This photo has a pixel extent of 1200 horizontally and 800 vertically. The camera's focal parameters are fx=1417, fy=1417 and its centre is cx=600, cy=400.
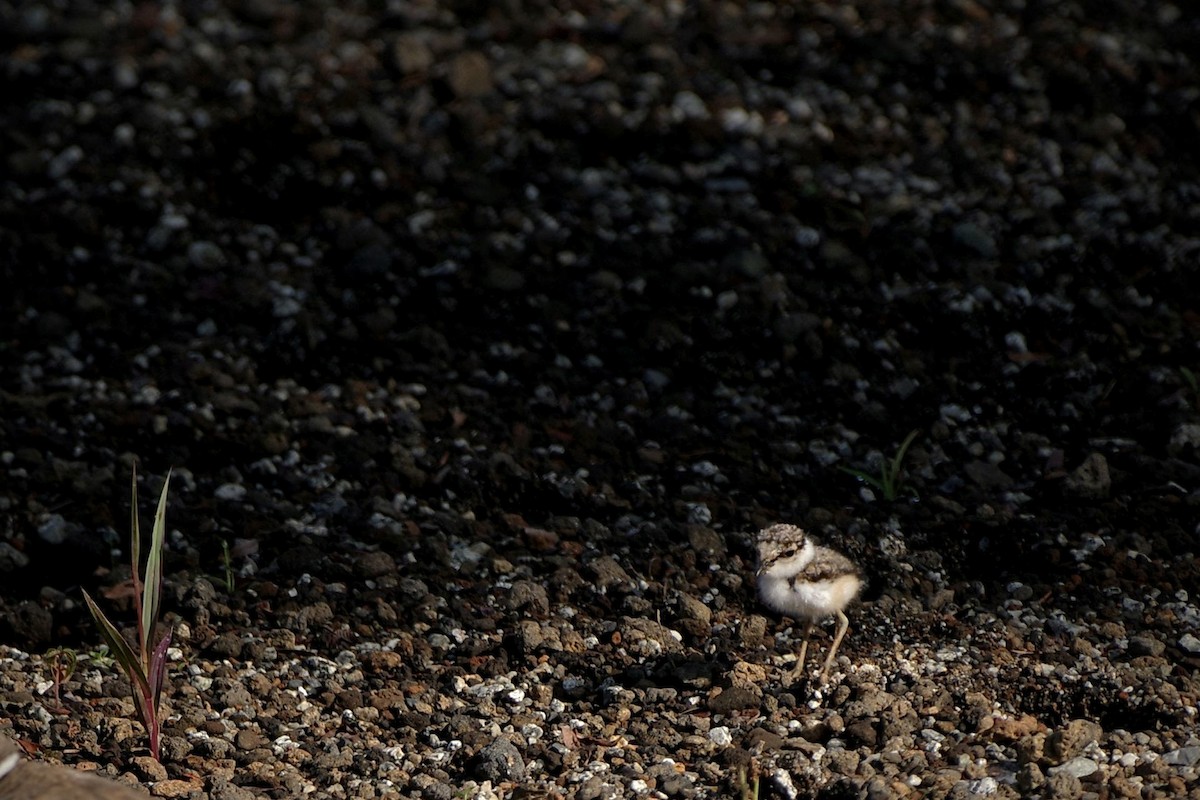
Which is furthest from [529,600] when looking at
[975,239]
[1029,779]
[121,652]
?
[975,239]

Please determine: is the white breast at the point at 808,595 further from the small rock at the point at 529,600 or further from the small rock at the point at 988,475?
the small rock at the point at 988,475

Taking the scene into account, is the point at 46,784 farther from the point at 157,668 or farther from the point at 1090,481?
the point at 1090,481

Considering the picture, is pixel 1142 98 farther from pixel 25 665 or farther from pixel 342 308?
pixel 25 665

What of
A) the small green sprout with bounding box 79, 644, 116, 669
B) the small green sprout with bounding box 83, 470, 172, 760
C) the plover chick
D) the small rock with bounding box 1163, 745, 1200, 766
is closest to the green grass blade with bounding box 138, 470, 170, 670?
the small green sprout with bounding box 83, 470, 172, 760

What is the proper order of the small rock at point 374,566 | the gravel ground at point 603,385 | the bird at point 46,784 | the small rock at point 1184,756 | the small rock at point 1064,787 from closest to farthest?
the bird at point 46,784
the small rock at point 1064,787
the small rock at point 1184,756
the gravel ground at point 603,385
the small rock at point 374,566

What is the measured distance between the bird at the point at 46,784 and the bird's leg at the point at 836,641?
6.14ft

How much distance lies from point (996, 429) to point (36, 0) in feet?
19.0

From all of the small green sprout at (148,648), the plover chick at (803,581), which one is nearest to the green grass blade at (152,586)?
the small green sprout at (148,648)

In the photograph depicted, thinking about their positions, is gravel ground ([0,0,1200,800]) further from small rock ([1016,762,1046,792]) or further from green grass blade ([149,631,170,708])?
green grass blade ([149,631,170,708])

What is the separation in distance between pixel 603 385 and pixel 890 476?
49.3 inches

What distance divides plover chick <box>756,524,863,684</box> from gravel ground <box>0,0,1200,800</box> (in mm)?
122

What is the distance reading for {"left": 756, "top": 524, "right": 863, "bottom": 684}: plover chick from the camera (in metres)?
4.02

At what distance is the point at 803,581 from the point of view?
402 cm

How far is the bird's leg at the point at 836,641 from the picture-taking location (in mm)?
4027
